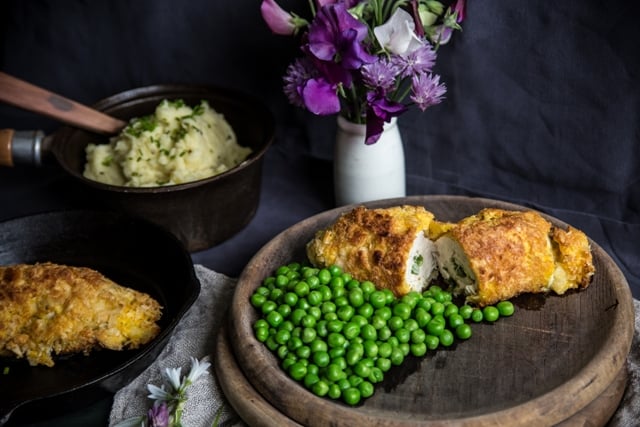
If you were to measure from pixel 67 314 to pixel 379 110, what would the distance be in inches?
62.9

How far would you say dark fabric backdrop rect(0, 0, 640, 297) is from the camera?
3547 millimetres

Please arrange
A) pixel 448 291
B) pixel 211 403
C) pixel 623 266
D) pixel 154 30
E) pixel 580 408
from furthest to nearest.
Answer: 1. pixel 154 30
2. pixel 623 266
3. pixel 448 291
4. pixel 211 403
5. pixel 580 408

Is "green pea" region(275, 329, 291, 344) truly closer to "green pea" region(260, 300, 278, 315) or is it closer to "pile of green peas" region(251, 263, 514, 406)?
"pile of green peas" region(251, 263, 514, 406)

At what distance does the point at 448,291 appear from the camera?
312 centimetres

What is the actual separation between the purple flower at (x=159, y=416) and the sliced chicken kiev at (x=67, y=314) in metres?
0.43

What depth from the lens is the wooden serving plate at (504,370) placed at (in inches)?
99.3

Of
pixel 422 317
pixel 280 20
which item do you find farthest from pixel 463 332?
pixel 280 20

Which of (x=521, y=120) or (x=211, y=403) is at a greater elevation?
(x=521, y=120)

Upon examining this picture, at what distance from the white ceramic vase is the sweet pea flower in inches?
20.2

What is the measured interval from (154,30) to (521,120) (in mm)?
2212

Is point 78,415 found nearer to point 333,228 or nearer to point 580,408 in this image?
point 333,228

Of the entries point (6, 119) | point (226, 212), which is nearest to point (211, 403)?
point (226, 212)

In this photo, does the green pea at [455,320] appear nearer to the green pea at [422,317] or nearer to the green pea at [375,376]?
the green pea at [422,317]

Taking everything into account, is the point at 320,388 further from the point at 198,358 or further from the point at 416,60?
the point at 416,60
